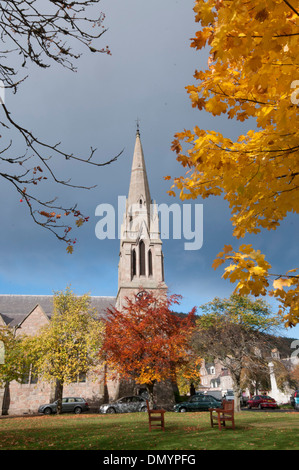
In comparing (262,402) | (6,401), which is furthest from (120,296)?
(262,402)

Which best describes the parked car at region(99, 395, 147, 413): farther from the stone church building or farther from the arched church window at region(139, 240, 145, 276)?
the arched church window at region(139, 240, 145, 276)

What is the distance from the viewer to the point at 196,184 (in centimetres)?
405

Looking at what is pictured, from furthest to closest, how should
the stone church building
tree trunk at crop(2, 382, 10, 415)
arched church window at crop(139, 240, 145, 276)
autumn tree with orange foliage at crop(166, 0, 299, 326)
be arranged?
arched church window at crop(139, 240, 145, 276), the stone church building, tree trunk at crop(2, 382, 10, 415), autumn tree with orange foliage at crop(166, 0, 299, 326)

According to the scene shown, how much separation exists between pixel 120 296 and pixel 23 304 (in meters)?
15.4

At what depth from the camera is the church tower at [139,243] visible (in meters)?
38.2

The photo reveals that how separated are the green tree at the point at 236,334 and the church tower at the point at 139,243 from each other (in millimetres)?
8137


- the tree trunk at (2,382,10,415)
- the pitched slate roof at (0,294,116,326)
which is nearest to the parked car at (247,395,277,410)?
the pitched slate roof at (0,294,116,326)

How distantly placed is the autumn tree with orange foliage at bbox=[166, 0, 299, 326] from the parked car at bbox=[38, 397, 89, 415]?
30637mm

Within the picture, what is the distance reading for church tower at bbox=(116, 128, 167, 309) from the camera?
125ft

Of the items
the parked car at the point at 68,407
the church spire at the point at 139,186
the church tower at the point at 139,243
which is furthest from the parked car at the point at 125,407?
the church spire at the point at 139,186

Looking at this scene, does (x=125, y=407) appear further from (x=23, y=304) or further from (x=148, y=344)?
(x=23, y=304)
